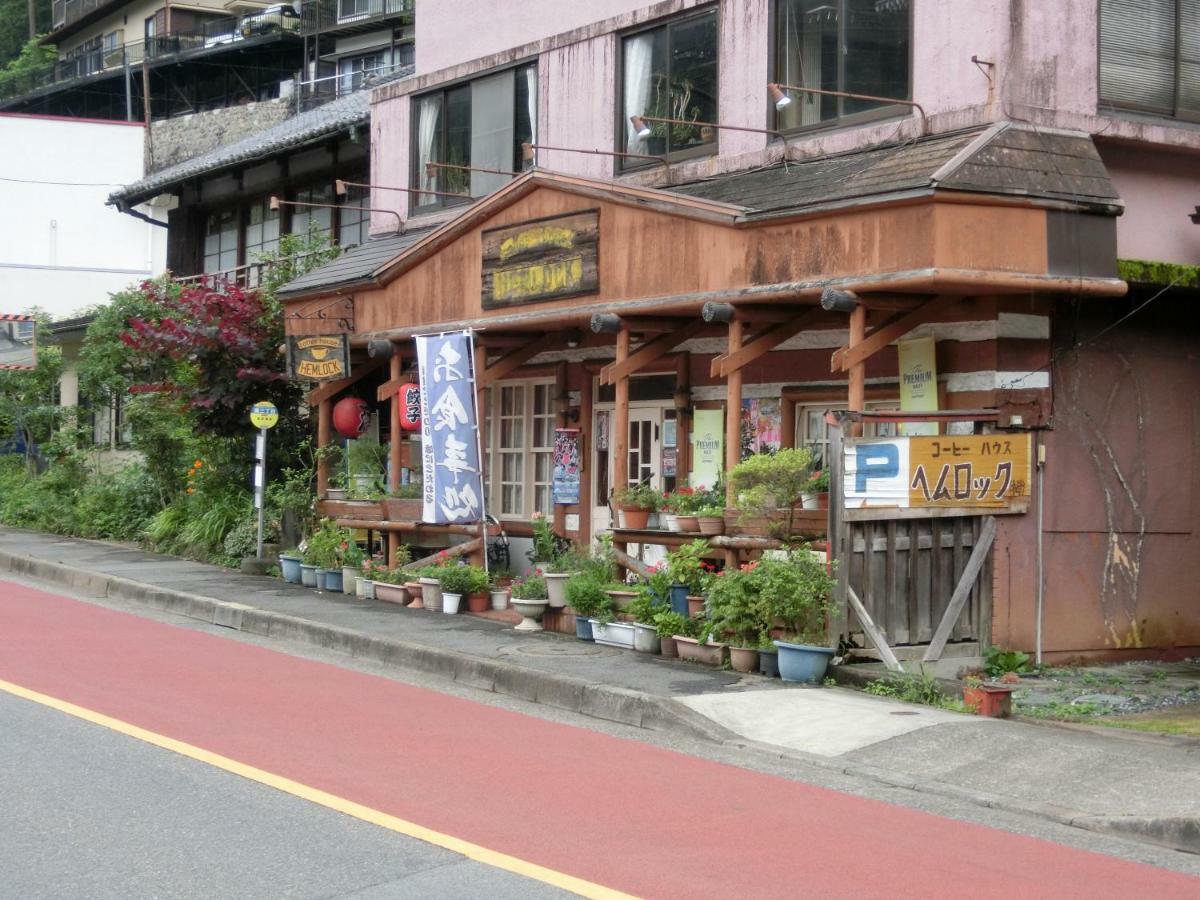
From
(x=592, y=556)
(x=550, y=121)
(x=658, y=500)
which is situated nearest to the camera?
(x=658, y=500)

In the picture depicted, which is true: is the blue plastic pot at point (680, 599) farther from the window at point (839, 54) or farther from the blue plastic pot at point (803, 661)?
the window at point (839, 54)

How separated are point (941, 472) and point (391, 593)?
725 cm

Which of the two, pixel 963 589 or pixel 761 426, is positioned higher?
pixel 761 426

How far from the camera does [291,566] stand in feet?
61.6

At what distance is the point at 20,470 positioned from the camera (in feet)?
99.7

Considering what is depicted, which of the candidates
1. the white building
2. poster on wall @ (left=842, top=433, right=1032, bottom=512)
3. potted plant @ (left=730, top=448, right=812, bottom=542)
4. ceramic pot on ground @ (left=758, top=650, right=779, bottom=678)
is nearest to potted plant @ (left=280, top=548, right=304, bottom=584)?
potted plant @ (left=730, top=448, right=812, bottom=542)

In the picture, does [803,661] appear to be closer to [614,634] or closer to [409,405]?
[614,634]

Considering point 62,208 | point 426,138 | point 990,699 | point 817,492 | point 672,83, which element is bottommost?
point 990,699

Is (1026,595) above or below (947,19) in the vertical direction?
below

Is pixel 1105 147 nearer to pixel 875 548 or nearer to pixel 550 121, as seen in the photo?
pixel 875 548

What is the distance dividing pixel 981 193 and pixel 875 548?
9.60ft

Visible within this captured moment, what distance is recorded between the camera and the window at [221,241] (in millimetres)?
30469

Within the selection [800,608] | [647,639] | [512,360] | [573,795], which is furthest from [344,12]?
[573,795]

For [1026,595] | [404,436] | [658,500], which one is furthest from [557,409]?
[1026,595]
